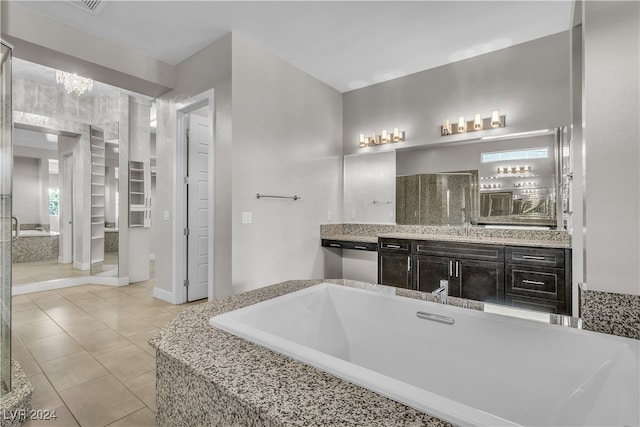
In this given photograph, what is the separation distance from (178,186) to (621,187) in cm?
365

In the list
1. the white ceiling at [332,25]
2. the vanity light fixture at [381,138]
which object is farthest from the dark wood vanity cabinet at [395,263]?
the white ceiling at [332,25]

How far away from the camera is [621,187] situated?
1.13 metres

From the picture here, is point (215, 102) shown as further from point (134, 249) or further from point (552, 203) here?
point (552, 203)

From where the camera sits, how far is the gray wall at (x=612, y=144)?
111 cm

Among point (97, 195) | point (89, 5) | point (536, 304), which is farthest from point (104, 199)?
point (536, 304)

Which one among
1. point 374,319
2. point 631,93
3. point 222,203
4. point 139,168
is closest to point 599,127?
point 631,93

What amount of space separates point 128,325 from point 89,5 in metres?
2.76

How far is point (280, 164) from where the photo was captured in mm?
3512

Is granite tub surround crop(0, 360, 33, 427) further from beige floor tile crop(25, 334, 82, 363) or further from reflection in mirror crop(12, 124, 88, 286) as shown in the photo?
reflection in mirror crop(12, 124, 88, 286)

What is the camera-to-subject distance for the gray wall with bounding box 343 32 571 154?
118 inches

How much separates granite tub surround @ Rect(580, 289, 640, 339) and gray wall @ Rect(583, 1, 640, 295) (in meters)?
0.03

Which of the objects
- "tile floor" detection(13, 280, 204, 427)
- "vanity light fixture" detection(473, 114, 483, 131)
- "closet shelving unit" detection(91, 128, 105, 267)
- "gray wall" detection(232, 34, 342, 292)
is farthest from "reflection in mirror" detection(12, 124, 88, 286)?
"vanity light fixture" detection(473, 114, 483, 131)

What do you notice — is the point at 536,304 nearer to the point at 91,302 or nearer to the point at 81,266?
the point at 91,302

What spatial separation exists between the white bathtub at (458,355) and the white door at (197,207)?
2404 millimetres
